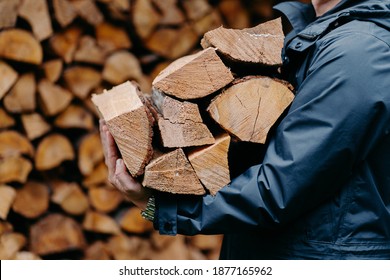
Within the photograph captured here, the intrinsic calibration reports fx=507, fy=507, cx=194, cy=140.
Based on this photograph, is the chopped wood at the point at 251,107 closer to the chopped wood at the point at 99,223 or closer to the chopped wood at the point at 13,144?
the chopped wood at the point at 13,144

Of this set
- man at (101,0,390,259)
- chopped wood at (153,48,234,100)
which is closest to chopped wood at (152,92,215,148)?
chopped wood at (153,48,234,100)

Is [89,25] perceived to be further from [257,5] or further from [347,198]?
[347,198]

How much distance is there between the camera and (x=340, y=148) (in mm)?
1208

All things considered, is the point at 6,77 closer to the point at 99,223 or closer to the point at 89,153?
the point at 89,153

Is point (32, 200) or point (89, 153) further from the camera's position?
point (89, 153)

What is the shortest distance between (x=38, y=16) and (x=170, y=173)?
1.33 metres

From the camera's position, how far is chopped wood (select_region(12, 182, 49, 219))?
7.84 feet

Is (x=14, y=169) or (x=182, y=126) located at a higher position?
(x=182, y=126)

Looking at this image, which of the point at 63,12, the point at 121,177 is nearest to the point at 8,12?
the point at 63,12

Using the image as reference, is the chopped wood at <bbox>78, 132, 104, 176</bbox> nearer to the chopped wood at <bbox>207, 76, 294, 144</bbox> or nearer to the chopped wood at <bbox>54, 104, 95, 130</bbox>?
the chopped wood at <bbox>54, 104, 95, 130</bbox>

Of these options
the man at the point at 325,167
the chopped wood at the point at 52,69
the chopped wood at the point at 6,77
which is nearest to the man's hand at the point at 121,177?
the man at the point at 325,167

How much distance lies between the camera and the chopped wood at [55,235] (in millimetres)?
2441

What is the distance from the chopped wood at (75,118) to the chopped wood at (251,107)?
1331 millimetres

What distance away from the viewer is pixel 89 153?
8.43 feet
